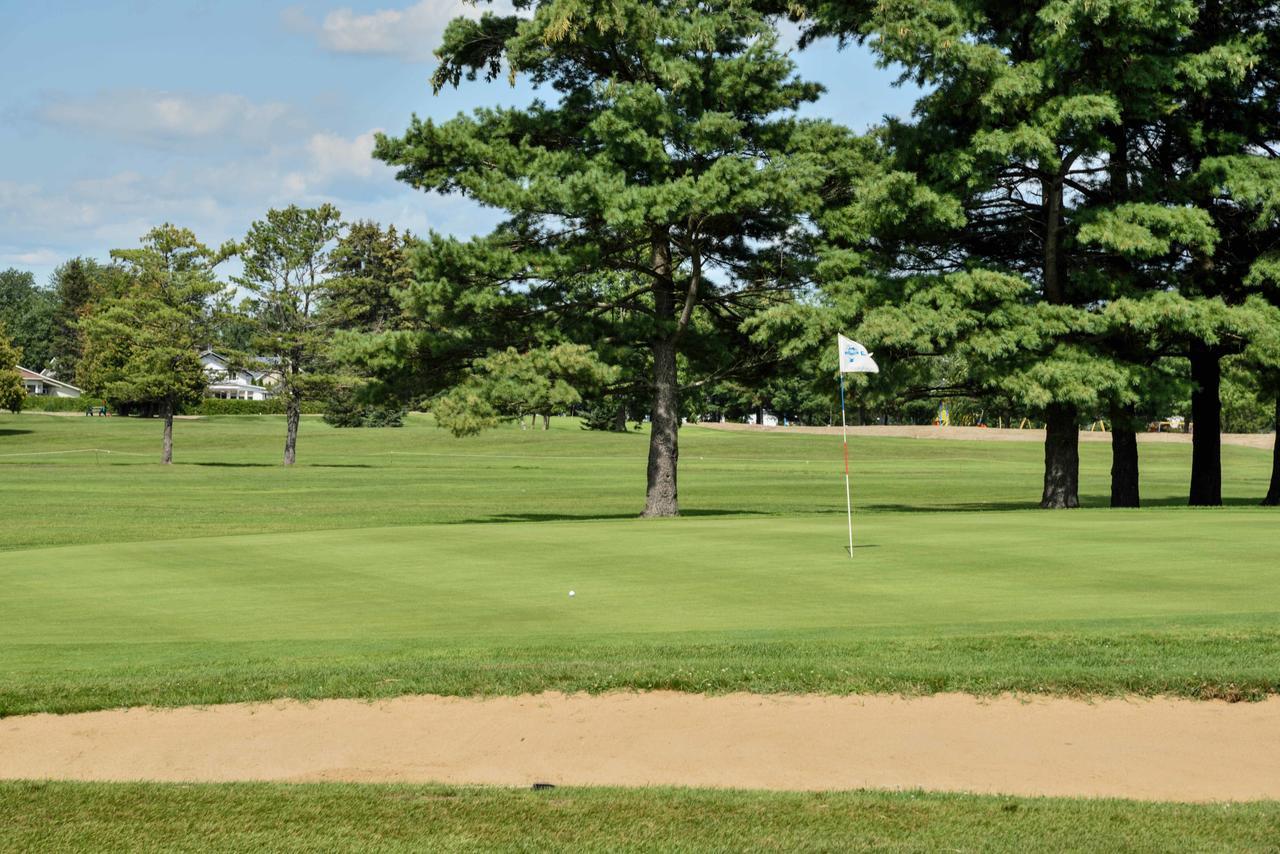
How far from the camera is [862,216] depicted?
29.6 meters

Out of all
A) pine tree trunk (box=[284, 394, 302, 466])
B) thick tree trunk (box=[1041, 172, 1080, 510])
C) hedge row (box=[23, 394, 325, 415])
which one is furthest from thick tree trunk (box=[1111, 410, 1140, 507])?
hedge row (box=[23, 394, 325, 415])

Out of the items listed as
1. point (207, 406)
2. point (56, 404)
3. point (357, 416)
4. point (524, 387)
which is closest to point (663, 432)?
point (524, 387)

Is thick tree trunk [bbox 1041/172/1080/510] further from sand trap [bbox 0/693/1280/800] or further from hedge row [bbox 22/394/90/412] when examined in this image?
hedge row [bbox 22/394/90/412]

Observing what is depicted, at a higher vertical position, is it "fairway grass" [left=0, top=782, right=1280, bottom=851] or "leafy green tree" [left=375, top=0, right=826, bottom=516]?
"leafy green tree" [left=375, top=0, right=826, bottom=516]

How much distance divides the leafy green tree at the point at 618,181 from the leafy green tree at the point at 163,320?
36775 mm

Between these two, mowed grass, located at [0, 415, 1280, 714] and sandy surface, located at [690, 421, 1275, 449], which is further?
sandy surface, located at [690, 421, 1275, 449]

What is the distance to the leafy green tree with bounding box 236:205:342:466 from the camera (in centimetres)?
6456

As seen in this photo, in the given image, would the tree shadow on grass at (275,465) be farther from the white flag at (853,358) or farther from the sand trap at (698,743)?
the sand trap at (698,743)

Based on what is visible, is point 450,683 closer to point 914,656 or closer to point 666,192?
point 914,656

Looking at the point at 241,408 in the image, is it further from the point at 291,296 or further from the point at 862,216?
the point at 862,216

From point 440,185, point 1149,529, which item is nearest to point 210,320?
point 440,185

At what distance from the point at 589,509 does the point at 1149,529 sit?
68.6 feet

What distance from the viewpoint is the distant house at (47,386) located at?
14038 centimetres

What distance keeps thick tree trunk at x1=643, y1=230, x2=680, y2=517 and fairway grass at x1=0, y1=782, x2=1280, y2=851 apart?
932 inches
